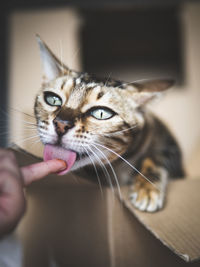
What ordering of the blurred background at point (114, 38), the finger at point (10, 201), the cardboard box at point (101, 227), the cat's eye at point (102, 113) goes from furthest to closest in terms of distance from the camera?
the blurred background at point (114, 38) → the cat's eye at point (102, 113) → the cardboard box at point (101, 227) → the finger at point (10, 201)

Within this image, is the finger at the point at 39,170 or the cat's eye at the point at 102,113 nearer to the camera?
the finger at the point at 39,170

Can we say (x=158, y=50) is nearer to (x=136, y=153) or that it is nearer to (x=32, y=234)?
(x=136, y=153)

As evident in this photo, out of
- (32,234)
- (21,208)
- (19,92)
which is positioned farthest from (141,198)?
(19,92)

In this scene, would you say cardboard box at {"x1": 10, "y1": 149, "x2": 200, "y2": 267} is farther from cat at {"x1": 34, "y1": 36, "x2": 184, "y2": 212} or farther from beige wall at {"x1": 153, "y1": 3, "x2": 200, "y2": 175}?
beige wall at {"x1": 153, "y1": 3, "x2": 200, "y2": 175}

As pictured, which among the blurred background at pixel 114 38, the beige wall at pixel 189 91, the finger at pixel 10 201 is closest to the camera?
the finger at pixel 10 201

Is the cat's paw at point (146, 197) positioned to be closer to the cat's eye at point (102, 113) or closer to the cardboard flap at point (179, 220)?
the cardboard flap at point (179, 220)

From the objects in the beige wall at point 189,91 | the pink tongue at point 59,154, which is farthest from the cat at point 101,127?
the beige wall at point 189,91

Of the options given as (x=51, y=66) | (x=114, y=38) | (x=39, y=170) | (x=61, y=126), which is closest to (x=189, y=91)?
(x=114, y=38)
